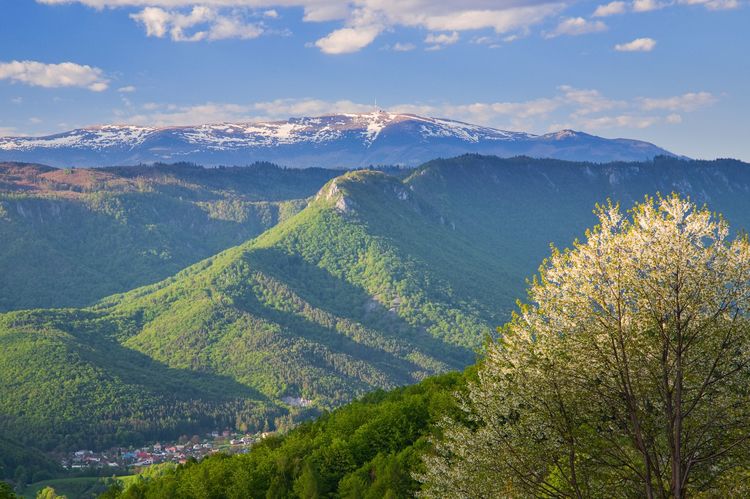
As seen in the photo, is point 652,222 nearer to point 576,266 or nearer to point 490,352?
point 576,266

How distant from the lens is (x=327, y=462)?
272ft

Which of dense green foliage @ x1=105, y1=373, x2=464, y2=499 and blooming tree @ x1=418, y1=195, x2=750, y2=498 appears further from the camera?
dense green foliage @ x1=105, y1=373, x2=464, y2=499

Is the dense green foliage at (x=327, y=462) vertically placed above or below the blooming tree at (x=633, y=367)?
below

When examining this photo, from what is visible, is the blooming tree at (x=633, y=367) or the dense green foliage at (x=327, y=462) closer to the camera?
the blooming tree at (x=633, y=367)

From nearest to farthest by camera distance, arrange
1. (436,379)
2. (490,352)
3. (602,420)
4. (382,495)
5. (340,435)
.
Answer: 1. (602,420)
2. (490,352)
3. (382,495)
4. (340,435)
5. (436,379)

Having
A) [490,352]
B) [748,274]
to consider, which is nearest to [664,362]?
[748,274]

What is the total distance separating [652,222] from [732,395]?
22.0 feet

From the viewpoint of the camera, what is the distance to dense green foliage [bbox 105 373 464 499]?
247 feet

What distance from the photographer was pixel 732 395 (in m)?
26.4

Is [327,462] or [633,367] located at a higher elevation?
[633,367]

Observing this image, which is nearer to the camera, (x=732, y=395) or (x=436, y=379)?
(x=732, y=395)

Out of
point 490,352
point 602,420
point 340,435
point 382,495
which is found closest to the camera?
point 602,420

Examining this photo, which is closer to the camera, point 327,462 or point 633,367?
point 633,367

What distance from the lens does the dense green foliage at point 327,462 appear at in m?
75.2
